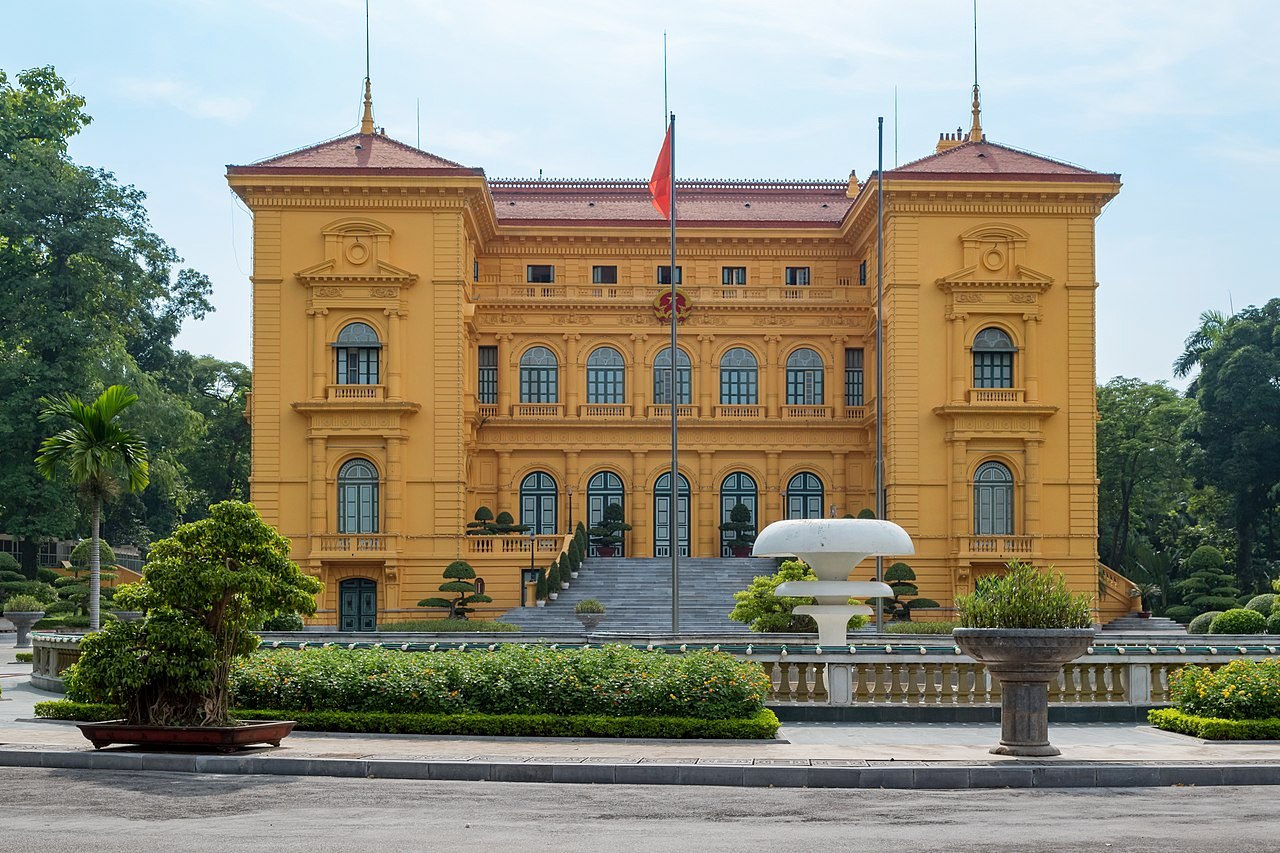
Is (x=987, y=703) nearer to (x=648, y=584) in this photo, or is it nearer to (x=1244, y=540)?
(x=648, y=584)

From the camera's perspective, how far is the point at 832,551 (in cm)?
2858

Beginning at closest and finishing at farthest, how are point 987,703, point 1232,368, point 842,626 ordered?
point 987,703 < point 842,626 < point 1232,368

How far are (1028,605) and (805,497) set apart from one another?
3959 centimetres

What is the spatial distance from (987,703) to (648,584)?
2847cm

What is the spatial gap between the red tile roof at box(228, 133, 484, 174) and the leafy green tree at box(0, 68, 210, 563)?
10.8 m

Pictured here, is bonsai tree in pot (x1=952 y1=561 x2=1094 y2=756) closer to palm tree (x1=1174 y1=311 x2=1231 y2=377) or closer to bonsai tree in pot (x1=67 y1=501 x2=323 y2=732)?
bonsai tree in pot (x1=67 y1=501 x2=323 y2=732)

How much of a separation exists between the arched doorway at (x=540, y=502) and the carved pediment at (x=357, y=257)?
31.8 feet

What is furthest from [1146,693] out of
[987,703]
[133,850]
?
[133,850]

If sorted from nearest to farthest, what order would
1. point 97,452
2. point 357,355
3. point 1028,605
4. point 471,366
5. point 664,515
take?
1. point 1028,605
2. point 97,452
3. point 357,355
4. point 471,366
5. point 664,515

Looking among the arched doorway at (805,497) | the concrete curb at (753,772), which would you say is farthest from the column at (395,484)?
the concrete curb at (753,772)

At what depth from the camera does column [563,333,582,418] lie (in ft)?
186

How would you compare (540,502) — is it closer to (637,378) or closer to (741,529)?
(637,378)

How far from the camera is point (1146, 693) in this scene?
74.3 ft

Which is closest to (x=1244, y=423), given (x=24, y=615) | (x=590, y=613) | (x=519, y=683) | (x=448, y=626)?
(x=590, y=613)
